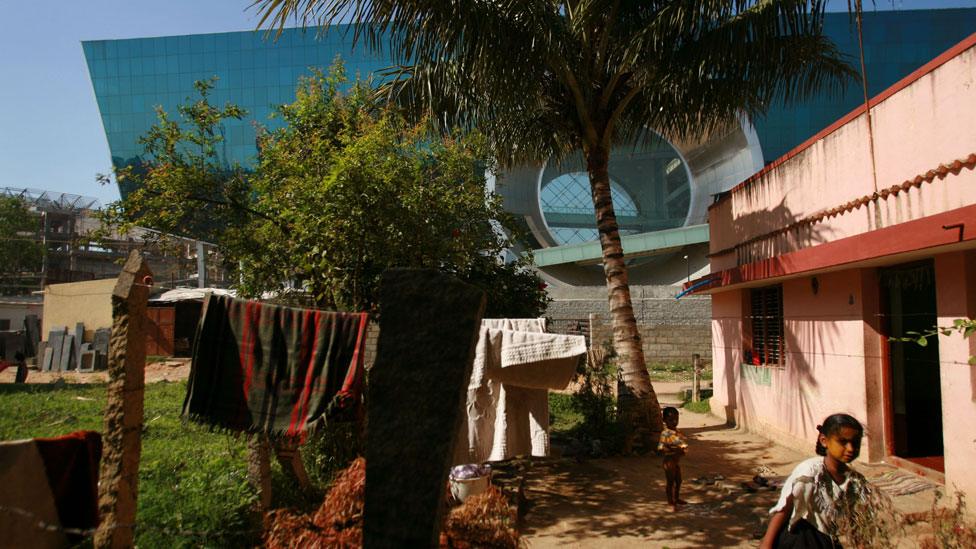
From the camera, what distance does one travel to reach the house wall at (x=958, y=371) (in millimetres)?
5363

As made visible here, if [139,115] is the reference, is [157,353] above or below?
below

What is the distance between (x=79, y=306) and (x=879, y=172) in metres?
26.3

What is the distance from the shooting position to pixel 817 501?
9.93 ft

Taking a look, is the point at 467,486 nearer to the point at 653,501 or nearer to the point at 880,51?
the point at 653,501

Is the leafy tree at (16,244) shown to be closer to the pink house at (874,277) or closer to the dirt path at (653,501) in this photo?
the dirt path at (653,501)

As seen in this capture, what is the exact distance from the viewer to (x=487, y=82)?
25.9 ft

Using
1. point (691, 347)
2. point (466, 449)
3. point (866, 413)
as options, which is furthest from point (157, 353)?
point (866, 413)

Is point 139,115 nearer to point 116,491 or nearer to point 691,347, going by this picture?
point 691,347

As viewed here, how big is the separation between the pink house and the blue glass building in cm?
1854

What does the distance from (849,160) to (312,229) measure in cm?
609

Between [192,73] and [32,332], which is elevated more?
[192,73]

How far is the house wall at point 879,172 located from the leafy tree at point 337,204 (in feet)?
12.7

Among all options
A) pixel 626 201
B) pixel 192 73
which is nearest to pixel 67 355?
pixel 626 201

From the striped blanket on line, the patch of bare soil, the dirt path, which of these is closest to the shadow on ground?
the dirt path
